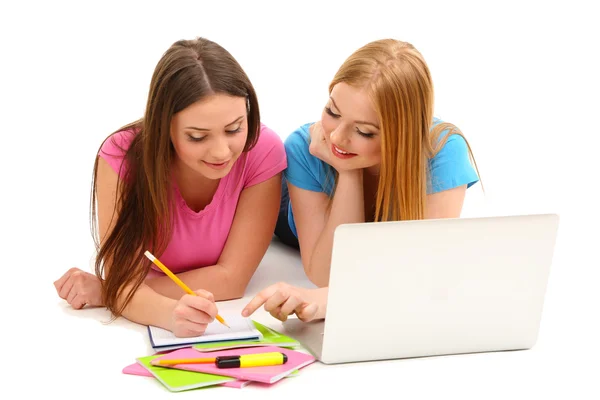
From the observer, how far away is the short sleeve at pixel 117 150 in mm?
2355

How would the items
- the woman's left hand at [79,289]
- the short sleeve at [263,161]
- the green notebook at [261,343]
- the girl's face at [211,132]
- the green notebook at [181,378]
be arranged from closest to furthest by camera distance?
the green notebook at [181,378] < the green notebook at [261,343] < the girl's face at [211,132] < the woman's left hand at [79,289] < the short sleeve at [263,161]

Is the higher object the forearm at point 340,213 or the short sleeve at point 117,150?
the short sleeve at point 117,150

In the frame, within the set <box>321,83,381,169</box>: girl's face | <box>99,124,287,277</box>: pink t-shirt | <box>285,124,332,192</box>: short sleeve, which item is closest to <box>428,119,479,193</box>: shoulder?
<box>321,83,381,169</box>: girl's face

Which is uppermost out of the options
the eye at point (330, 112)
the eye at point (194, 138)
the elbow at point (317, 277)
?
the eye at point (330, 112)

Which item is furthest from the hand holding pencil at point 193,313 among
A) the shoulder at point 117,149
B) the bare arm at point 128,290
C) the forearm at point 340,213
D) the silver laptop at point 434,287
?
the forearm at point 340,213

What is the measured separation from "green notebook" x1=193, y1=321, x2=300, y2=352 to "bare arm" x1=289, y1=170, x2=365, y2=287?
0.35m

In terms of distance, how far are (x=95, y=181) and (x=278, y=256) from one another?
0.75 metres

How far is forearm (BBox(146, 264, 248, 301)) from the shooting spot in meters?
2.46

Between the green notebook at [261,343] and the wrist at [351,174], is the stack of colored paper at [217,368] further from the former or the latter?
the wrist at [351,174]

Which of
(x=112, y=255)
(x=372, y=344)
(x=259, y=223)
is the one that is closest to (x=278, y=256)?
(x=259, y=223)

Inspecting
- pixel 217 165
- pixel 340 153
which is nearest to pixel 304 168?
pixel 340 153

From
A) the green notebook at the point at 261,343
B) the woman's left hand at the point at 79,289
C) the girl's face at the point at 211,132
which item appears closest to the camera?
the green notebook at the point at 261,343

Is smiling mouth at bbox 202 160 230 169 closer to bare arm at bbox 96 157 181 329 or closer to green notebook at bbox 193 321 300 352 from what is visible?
bare arm at bbox 96 157 181 329

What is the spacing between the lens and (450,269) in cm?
206
